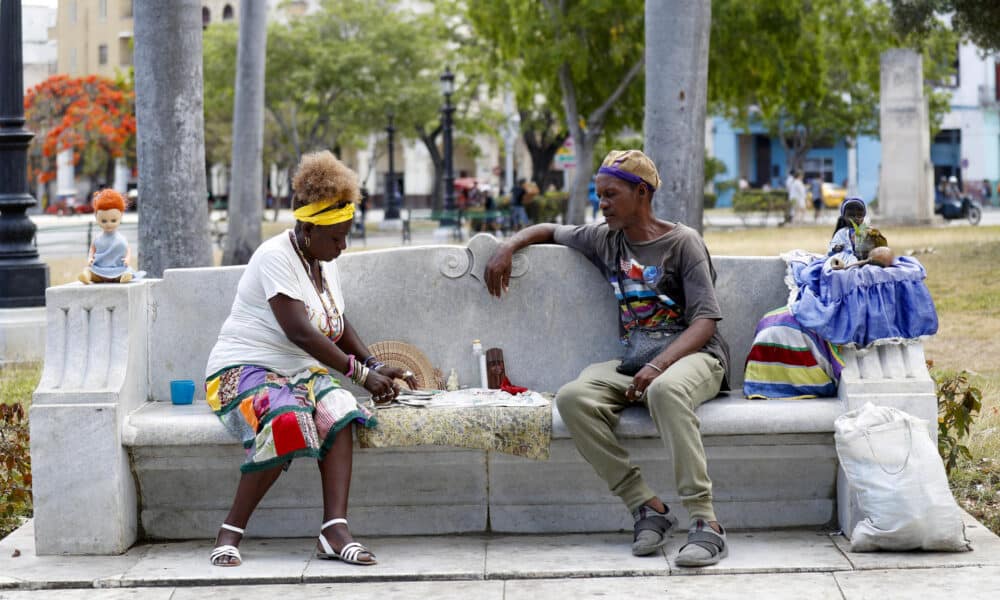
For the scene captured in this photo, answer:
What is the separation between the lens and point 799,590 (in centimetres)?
489

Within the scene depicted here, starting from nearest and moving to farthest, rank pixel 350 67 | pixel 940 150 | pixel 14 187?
1. pixel 14 187
2. pixel 350 67
3. pixel 940 150

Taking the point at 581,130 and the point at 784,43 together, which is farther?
the point at 581,130

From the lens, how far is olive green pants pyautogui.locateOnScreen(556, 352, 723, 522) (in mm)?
5203

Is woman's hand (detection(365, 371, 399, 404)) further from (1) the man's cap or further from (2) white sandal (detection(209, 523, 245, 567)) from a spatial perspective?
(1) the man's cap

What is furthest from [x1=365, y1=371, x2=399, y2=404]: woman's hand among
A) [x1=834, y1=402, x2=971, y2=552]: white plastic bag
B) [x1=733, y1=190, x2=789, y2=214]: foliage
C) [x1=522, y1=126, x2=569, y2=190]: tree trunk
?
[x1=522, y1=126, x2=569, y2=190]: tree trunk

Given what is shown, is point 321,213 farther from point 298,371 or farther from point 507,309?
point 507,309

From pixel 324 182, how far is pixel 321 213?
0.13 meters

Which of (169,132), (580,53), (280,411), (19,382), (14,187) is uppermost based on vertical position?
(580,53)

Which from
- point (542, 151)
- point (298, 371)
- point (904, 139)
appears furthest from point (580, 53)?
point (298, 371)

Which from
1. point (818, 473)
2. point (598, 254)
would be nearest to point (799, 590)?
point (818, 473)

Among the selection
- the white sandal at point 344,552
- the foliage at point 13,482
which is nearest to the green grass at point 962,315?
the foliage at point 13,482

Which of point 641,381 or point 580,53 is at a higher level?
point 580,53

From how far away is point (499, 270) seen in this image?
6105 millimetres

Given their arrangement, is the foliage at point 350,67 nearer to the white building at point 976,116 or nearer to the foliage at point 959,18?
the foliage at point 959,18
